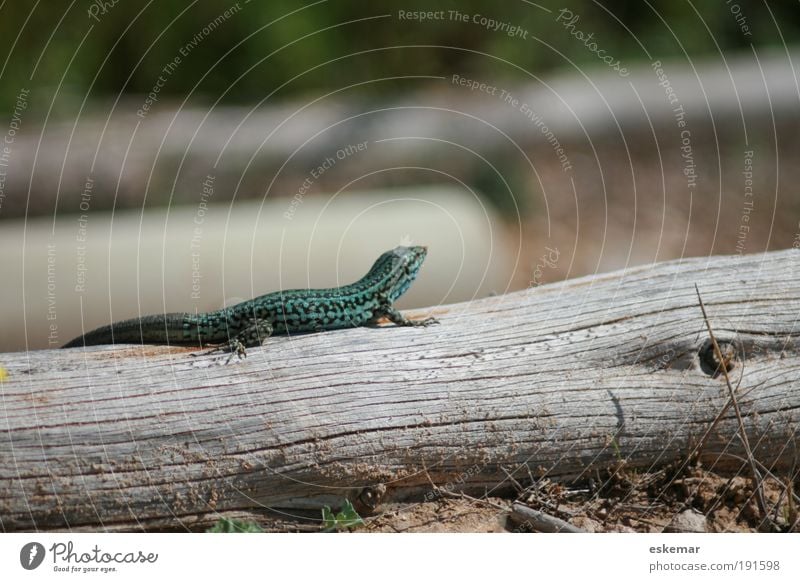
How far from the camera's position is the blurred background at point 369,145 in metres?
8.99

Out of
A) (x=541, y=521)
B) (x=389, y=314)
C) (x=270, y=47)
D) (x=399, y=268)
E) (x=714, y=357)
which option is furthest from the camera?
(x=270, y=47)

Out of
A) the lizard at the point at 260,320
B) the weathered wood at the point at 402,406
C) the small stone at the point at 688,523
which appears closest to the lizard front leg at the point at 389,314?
the lizard at the point at 260,320

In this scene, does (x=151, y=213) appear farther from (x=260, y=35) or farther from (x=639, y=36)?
(x=639, y=36)

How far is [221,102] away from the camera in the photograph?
37.2 ft

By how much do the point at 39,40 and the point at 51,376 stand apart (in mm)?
7957

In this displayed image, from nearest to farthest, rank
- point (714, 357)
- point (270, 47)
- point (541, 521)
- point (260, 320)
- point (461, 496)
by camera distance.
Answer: point (541, 521), point (461, 496), point (714, 357), point (260, 320), point (270, 47)

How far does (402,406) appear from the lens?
477 cm

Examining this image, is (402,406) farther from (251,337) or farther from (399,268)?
(399,268)

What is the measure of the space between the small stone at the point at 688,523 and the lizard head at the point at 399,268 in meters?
2.39

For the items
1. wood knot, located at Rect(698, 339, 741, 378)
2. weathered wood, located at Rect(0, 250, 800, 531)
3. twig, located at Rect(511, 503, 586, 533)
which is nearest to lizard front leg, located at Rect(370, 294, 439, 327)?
weathered wood, located at Rect(0, 250, 800, 531)

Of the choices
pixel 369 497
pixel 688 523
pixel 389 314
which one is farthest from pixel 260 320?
pixel 688 523

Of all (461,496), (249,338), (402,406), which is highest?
(249,338)

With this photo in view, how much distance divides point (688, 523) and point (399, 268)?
2.64 metres

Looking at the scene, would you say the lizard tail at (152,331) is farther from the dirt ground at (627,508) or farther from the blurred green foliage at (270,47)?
the blurred green foliage at (270,47)
